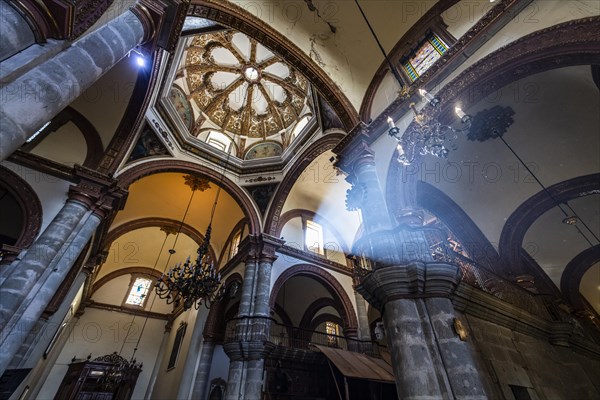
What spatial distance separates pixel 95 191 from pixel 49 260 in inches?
83.7

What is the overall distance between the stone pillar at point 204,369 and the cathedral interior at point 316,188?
10 centimetres

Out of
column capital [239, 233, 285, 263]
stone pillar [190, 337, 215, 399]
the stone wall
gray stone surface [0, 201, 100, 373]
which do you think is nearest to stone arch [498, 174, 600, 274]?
the stone wall

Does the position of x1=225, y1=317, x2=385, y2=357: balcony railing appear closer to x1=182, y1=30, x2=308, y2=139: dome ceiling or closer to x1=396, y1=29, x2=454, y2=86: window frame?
x1=182, y1=30, x2=308, y2=139: dome ceiling

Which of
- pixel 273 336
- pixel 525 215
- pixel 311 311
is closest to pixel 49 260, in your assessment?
pixel 273 336

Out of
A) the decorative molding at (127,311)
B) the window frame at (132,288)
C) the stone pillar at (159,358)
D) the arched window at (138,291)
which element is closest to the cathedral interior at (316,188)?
the stone pillar at (159,358)

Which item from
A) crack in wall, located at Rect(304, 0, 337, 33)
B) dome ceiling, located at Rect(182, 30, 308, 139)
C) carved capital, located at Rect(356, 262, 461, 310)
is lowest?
carved capital, located at Rect(356, 262, 461, 310)

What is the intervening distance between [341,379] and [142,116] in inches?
407

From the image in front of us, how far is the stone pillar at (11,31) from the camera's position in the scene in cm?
212

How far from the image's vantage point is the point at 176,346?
14109 mm

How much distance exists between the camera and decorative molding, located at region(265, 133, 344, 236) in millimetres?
9570

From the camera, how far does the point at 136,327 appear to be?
16.0 metres

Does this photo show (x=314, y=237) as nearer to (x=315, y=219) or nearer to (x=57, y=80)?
(x=315, y=219)

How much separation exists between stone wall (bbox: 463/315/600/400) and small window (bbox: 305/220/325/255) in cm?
757

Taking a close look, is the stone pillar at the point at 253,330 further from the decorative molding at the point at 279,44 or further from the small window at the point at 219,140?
the decorative molding at the point at 279,44
